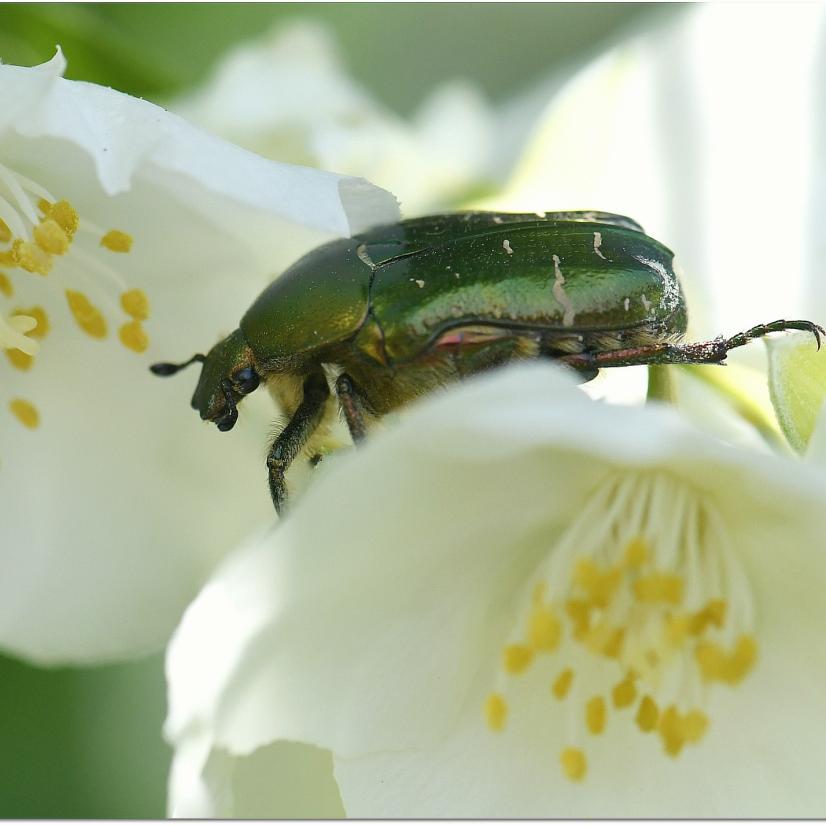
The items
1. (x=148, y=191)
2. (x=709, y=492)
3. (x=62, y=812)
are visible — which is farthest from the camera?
(x=62, y=812)

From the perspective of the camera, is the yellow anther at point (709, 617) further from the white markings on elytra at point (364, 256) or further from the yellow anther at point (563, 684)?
the white markings on elytra at point (364, 256)

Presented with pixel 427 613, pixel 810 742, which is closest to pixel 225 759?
pixel 427 613

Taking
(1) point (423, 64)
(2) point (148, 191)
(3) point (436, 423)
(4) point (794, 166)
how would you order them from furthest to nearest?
1. (1) point (423, 64)
2. (4) point (794, 166)
3. (2) point (148, 191)
4. (3) point (436, 423)

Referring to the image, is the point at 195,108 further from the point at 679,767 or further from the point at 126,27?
the point at 679,767

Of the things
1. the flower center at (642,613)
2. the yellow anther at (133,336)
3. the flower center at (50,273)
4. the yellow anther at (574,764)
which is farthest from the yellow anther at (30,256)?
the yellow anther at (574,764)

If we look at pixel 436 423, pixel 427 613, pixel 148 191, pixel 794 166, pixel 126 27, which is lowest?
pixel 427 613

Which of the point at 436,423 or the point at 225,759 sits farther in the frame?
the point at 225,759

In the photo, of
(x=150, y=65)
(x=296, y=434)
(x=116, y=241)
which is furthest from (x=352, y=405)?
(x=150, y=65)
